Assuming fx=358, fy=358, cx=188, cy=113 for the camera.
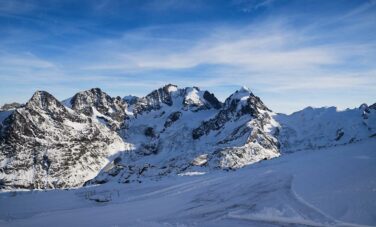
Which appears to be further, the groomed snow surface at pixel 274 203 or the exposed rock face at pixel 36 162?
the exposed rock face at pixel 36 162

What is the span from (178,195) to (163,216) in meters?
8.69

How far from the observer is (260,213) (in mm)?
20156

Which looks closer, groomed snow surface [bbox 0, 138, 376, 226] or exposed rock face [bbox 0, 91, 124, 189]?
groomed snow surface [bbox 0, 138, 376, 226]

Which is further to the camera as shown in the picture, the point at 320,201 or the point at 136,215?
the point at 136,215

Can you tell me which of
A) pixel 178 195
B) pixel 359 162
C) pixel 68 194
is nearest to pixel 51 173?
pixel 68 194

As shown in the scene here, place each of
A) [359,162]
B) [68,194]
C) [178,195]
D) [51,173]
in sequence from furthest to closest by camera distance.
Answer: [51,173] < [68,194] < [178,195] < [359,162]

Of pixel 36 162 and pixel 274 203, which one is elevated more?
pixel 274 203

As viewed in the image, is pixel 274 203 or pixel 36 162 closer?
pixel 274 203

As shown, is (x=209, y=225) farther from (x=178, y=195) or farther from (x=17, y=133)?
(x=17, y=133)

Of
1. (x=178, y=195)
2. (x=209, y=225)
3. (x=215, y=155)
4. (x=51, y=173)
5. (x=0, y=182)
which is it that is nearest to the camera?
(x=209, y=225)

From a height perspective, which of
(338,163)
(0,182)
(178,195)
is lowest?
(0,182)

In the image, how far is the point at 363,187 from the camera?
1980cm

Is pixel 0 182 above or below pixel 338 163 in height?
below

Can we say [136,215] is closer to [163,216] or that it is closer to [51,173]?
[163,216]
